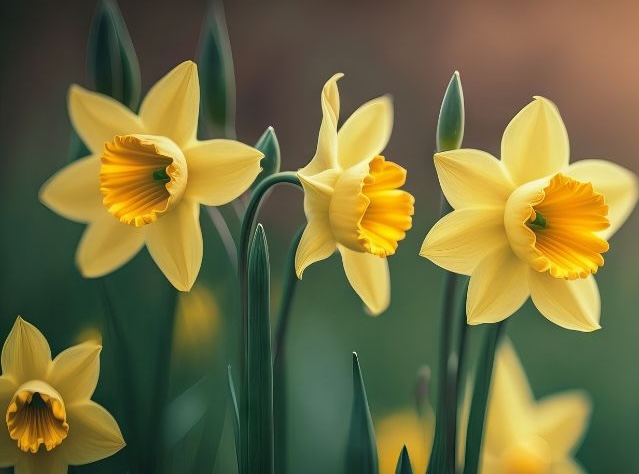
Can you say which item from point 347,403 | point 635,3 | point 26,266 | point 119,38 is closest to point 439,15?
point 635,3

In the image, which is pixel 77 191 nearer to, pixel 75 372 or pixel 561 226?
pixel 75 372

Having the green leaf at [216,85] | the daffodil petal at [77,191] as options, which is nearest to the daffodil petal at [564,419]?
the green leaf at [216,85]

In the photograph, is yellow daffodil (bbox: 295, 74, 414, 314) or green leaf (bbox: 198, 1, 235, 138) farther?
green leaf (bbox: 198, 1, 235, 138)

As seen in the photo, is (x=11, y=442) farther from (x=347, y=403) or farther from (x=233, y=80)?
(x=233, y=80)

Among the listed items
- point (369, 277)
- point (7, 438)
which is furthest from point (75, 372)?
point (369, 277)

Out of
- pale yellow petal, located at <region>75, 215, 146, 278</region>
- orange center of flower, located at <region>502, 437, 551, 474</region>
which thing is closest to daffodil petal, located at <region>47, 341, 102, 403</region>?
pale yellow petal, located at <region>75, 215, 146, 278</region>

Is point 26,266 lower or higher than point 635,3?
lower

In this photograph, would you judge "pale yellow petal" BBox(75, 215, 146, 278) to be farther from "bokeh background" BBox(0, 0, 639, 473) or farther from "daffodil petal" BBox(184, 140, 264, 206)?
"daffodil petal" BBox(184, 140, 264, 206)
